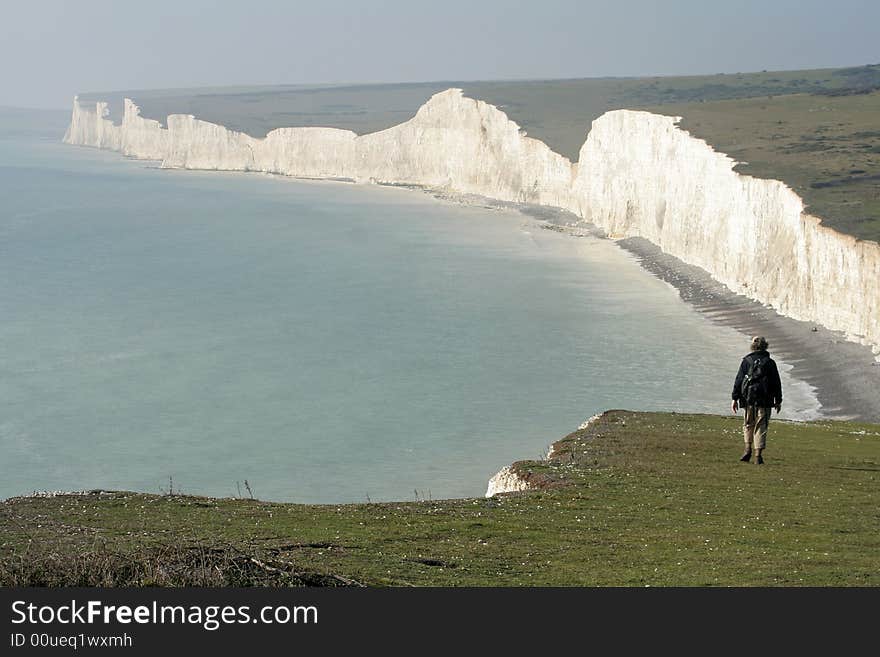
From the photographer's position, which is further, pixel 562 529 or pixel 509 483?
pixel 509 483

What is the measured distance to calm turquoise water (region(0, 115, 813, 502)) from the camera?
3872cm

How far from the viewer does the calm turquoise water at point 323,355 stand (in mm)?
38719

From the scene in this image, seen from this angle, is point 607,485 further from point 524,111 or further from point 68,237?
point 524,111

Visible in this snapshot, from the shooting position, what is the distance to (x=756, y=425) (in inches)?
806

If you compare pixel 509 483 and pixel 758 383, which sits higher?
pixel 758 383

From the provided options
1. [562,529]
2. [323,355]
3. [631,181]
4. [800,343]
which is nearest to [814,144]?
[631,181]

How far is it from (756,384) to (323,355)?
37512 mm

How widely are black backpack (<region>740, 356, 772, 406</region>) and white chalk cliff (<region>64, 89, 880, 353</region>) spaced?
3249 cm

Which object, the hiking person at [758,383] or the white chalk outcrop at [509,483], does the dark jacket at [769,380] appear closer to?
the hiking person at [758,383]

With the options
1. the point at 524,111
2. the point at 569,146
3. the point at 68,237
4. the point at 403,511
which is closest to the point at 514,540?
the point at 403,511

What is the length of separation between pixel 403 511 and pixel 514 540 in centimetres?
272

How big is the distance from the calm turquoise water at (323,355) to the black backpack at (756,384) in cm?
1521

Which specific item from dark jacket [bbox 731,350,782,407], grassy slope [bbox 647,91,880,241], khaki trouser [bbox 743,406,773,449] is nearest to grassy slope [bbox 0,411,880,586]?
khaki trouser [bbox 743,406,773,449]

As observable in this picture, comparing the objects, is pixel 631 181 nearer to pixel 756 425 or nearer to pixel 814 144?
pixel 814 144
